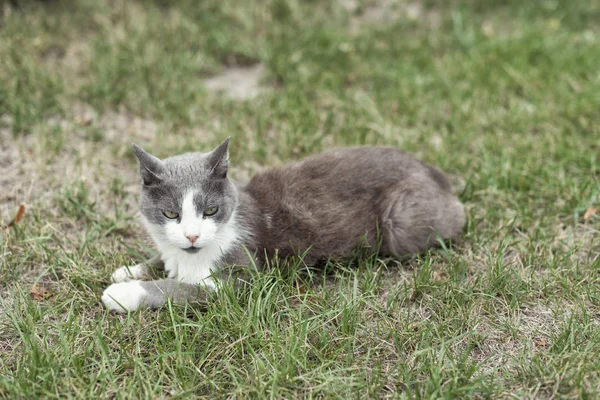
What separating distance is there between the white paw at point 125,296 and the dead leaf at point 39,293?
411 millimetres

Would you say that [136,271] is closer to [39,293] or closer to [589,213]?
[39,293]

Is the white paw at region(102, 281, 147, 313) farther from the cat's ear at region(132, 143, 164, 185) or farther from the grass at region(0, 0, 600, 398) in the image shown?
the cat's ear at region(132, 143, 164, 185)

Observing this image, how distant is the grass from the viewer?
2863 mm

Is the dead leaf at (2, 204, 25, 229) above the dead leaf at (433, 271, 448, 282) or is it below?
above

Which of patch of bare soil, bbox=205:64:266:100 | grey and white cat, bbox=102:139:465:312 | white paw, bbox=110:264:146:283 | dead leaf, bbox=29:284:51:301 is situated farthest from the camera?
patch of bare soil, bbox=205:64:266:100

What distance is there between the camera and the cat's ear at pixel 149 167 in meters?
3.12

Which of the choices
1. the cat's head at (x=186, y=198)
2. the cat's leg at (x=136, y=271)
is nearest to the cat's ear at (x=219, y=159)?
the cat's head at (x=186, y=198)

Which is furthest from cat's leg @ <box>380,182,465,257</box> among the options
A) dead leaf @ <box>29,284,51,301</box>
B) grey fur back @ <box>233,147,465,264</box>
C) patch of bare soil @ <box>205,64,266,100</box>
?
patch of bare soil @ <box>205,64,266,100</box>

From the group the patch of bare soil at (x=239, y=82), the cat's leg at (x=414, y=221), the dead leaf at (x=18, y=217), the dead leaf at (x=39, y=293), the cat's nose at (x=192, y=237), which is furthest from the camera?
the patch of bare soil at (x=239, y=82)

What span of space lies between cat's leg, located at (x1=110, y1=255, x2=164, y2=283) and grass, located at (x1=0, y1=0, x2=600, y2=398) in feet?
0.33

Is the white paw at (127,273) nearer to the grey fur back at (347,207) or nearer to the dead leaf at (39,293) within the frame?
the dead leaf at (39,293)

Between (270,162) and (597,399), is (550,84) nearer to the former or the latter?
(270,162)

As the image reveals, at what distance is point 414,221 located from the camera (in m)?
3.64

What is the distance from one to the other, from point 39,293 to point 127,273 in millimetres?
506
